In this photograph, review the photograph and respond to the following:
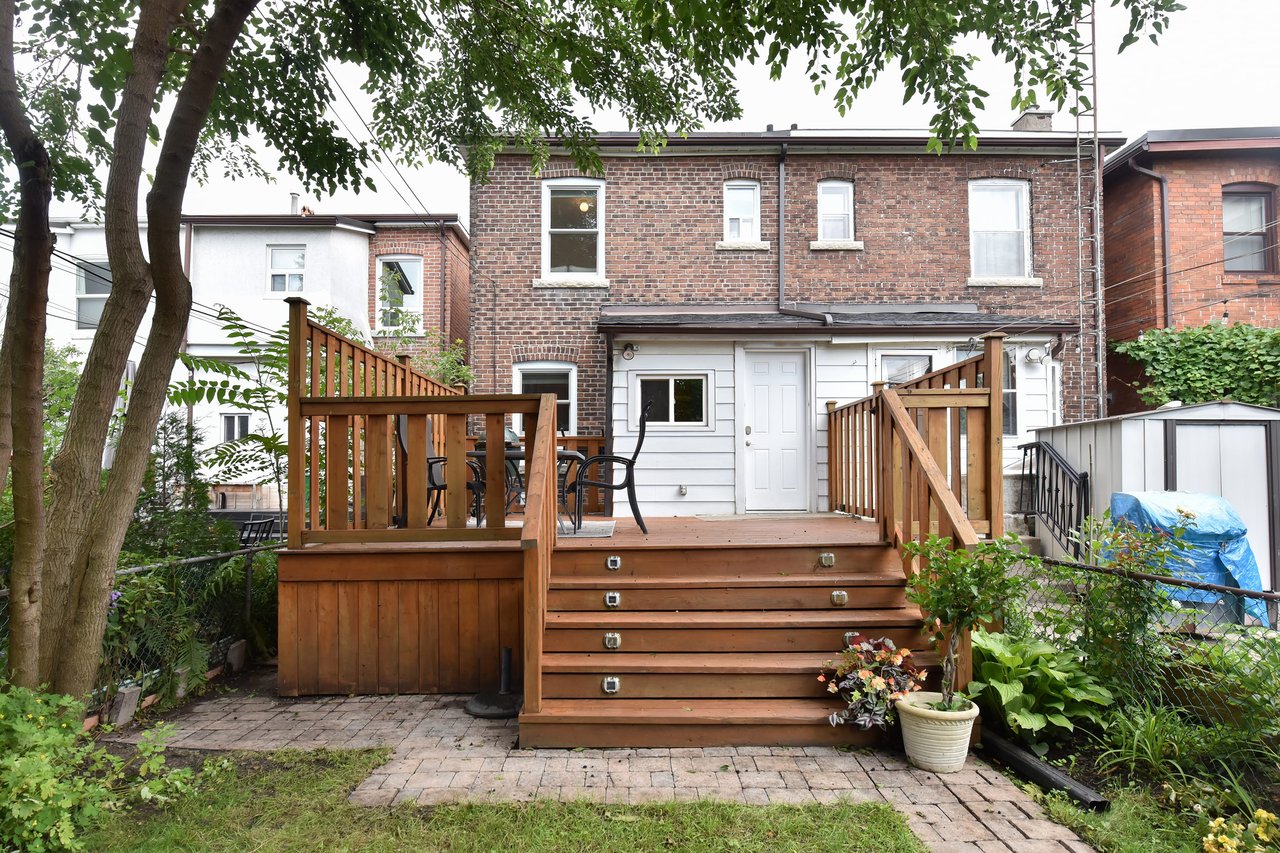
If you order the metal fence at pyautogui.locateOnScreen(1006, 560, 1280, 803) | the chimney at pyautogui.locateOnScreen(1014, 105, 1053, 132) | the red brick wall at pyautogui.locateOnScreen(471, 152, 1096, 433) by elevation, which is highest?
the chimney at pyautogui.locateOnScreen(1014, 105, 1053, 132)

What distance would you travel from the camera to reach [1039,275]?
9.83 meters

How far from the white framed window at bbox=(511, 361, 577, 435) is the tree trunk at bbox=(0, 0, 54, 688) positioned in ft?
21.5

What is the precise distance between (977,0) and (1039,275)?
23.7 ft

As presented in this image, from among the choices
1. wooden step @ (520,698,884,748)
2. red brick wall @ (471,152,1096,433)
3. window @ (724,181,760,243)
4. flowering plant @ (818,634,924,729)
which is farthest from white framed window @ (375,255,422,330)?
flowering plant @ (818,634,924,729)

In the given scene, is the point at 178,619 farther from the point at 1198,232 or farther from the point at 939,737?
the point at 1198,232

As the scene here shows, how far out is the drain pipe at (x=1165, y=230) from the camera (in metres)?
10.8

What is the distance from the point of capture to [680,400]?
8477 millimetres

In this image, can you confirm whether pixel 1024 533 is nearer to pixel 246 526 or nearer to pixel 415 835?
pixel 415 835

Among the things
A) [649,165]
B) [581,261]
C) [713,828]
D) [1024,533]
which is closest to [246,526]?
[581,261]

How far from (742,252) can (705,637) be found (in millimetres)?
6829

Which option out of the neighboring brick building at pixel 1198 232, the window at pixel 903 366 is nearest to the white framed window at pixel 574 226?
the window at pixel 903 366

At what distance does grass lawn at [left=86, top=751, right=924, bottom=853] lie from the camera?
2572 millimetres

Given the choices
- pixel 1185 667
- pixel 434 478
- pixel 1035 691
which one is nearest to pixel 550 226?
pixel 434 478

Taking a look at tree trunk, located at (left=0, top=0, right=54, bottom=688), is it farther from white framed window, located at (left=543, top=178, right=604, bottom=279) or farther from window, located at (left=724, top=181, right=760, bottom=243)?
window, located at (left=724, top=181, right=760, bottom=243)
